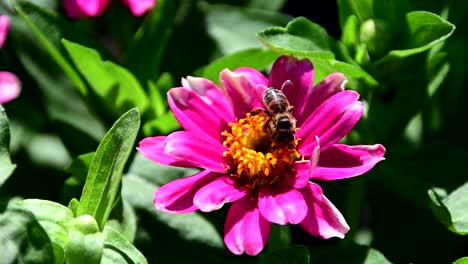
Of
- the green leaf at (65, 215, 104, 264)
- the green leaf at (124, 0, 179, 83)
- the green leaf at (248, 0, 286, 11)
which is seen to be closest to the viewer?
the green leaf at (65, 215, 104, 264)

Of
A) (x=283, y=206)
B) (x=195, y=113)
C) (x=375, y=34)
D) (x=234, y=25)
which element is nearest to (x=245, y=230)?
(x=283, y=206)

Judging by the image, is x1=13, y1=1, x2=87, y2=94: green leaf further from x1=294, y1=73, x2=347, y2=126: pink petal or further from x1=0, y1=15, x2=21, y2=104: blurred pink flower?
x1=294, y1=73, x2=347, y2=126: pink petal

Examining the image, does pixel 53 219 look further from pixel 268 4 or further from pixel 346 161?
pixel 268 4

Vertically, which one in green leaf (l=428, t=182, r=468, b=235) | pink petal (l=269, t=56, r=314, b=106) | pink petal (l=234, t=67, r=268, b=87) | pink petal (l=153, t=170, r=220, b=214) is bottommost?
green leaf (l=428, t=182, r=468, b=235)

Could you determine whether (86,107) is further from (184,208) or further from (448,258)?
(448,258)

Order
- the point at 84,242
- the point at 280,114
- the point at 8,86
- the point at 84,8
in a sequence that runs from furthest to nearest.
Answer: the point at 84,8 → the point at 8,86 → the point at 280,114 → the point at 84,242

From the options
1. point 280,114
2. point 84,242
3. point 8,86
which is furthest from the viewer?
point 8,86

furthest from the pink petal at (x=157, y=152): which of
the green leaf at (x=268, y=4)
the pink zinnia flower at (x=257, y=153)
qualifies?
the green leaf at (x=268, y=4)

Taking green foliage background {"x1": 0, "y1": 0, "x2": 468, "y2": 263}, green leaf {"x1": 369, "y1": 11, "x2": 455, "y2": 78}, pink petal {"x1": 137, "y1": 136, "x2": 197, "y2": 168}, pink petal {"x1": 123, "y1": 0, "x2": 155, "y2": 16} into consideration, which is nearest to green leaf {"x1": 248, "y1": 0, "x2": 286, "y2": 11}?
green foliage background {"x1": 0, "y1": 0, "x2": 468, "y2": 263}

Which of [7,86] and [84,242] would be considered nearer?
[84,242]
